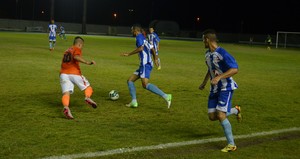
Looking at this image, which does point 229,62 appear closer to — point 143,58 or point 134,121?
point 134,121

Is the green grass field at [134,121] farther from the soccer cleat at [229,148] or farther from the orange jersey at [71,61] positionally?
the orange jersey at [71,61]

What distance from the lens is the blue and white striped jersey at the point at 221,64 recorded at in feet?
20.2

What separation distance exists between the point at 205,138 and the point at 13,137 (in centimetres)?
324

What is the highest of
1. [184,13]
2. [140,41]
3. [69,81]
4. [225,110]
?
[184,13]

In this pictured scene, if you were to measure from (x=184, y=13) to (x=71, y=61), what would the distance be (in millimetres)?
92494

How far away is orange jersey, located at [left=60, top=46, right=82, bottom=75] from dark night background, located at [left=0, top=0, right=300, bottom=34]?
7707 centimetres

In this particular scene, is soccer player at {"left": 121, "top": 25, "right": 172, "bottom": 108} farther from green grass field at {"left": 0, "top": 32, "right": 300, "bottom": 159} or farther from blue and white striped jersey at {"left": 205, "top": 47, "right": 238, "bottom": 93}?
blue and white striped jersey at {"left": 205, "top": 47, "right": 238, "bottom": 93}

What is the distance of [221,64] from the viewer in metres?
6.31

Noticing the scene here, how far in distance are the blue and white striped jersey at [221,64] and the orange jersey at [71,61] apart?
10.2ft

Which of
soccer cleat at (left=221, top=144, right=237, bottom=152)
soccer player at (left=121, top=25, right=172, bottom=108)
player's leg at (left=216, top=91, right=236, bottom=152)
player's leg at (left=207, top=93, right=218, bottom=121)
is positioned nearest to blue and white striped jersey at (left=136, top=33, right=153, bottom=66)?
soccer player at (left=121, top=25, right=172, bottom=108)

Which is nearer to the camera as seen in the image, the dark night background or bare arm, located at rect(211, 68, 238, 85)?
bare arm, located at rect(211, 68, 238, 85)

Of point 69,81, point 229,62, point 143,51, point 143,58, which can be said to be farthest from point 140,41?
point 229,62

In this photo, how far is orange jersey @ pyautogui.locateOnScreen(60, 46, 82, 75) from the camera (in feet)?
27.4

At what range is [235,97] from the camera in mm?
11586
